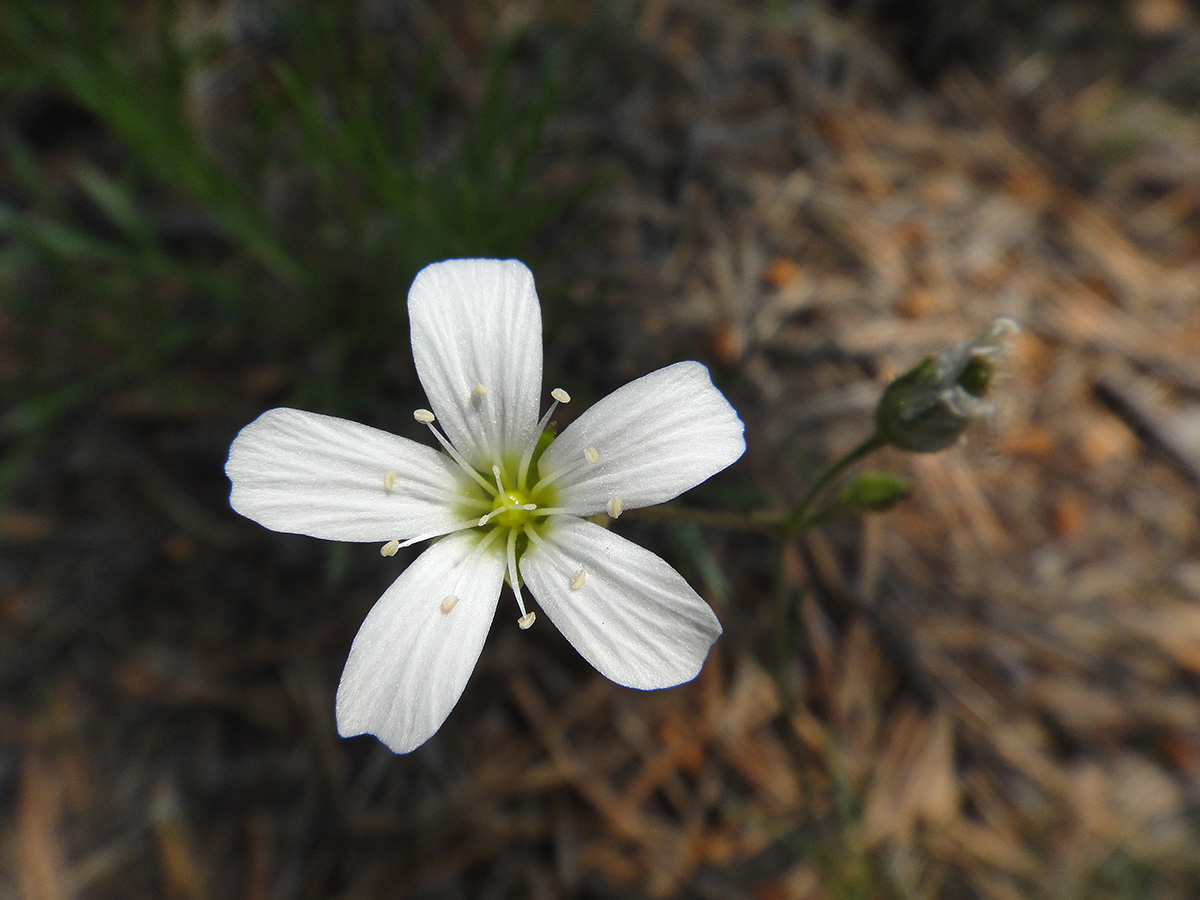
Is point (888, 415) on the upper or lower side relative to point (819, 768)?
upper

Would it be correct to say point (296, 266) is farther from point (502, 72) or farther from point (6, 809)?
point (6, 809)

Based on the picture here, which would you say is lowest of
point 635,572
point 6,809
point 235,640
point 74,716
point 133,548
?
point 6,809

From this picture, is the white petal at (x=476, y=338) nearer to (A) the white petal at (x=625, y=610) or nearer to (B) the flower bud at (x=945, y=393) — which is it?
(A) the white petal at (x=625, y=610)

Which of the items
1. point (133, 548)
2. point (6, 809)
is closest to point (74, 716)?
point (6, 809)

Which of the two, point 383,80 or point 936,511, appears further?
point 936,511

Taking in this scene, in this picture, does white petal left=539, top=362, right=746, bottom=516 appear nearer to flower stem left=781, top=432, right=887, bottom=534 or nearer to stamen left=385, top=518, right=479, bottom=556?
stamen left=385, top=518, right=479, bottom=556

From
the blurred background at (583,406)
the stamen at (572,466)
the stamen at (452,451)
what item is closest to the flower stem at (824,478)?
the blurred background at (583,406)

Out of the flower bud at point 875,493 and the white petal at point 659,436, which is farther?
the flower bud at point 875,493

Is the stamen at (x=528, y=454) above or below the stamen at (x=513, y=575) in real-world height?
above
